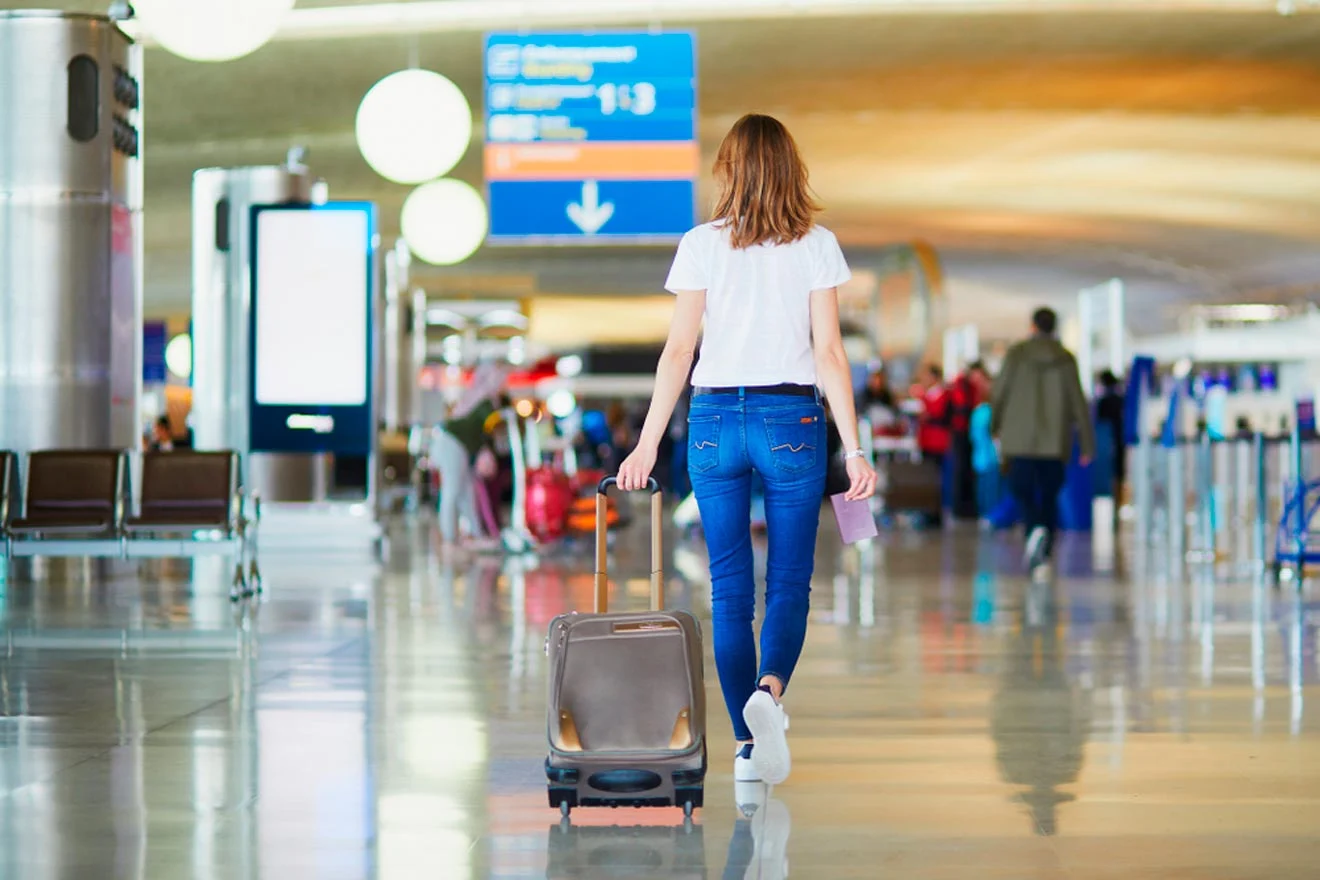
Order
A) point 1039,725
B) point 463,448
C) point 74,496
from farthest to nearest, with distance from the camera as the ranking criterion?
point 463,448 → point 74,496 → point 1039,725

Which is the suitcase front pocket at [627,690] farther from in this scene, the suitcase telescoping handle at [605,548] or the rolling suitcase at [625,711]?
the suitcase telescoping handle at [605,548]

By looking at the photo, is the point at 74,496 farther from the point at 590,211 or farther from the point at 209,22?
the point at 590,211

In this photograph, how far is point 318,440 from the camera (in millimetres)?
13953

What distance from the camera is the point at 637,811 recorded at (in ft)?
13.8

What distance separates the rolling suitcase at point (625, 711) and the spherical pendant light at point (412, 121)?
810 centimetres

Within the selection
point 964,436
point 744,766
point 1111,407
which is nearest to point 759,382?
point 744,766

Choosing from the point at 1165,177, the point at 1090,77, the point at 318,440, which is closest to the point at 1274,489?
the point at 1165,177

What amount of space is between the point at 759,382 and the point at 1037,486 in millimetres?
8714

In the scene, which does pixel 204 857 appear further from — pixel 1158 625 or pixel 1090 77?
pixel 1090 77

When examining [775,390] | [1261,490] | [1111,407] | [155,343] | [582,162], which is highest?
[155,343]

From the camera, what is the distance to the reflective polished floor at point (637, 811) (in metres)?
3.68

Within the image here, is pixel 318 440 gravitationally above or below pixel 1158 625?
above

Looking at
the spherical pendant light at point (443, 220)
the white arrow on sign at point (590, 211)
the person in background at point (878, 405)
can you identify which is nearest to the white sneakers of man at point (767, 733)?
the white arrow on sign at point (590, 211)

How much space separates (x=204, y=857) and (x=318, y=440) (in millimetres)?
10488
